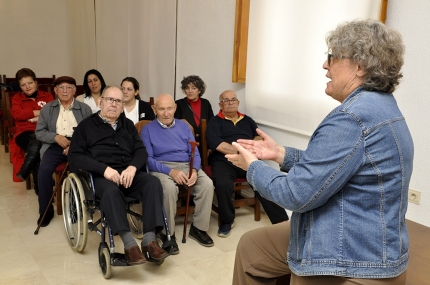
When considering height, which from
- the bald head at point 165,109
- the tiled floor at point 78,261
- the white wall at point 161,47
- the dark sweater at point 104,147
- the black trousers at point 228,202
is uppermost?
the white wall at point 161,47

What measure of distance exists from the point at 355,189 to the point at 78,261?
2.04m

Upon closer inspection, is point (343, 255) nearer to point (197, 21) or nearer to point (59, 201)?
point (59, 201)

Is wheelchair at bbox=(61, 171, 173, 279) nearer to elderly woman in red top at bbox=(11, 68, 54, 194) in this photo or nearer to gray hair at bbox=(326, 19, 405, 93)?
elderly woman in red top at bbox=(11, 68, 54, 194)

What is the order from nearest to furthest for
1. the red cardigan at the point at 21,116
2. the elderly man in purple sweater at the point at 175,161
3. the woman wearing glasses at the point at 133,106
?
the elderly man in purple sweater at the point at 175,161, the woman wearing glasses at the point at 133,106, the red cardigan at the point at 21,116

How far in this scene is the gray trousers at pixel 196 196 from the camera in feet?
9.48

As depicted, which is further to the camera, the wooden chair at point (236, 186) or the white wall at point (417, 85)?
the wooden chair at point (236, 186)

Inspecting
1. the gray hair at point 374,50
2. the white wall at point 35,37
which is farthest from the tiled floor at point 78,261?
the white wall at point 35,37

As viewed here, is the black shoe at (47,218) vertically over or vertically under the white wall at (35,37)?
under

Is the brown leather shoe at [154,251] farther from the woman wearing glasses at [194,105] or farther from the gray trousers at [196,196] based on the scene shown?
the woman wearing glasses at [194,105]

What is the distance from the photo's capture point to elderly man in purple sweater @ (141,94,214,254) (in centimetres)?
302

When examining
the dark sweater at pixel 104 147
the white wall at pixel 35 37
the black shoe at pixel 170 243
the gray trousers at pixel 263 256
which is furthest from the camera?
the white wall at pixel 35 37

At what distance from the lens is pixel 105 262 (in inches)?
97.0

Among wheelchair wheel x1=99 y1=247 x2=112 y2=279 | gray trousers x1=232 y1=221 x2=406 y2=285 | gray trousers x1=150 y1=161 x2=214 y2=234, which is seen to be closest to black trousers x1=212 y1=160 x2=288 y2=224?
gray trousers x1=150 y1=161 x2=214 y2=234

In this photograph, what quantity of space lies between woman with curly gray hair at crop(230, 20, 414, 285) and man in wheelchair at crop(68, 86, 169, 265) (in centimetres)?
140
